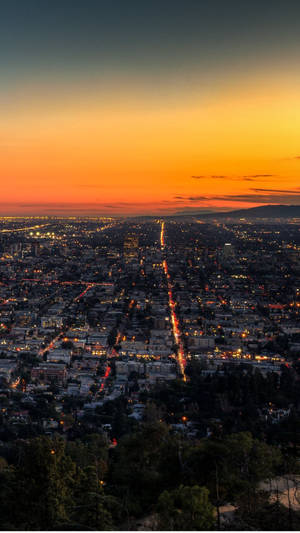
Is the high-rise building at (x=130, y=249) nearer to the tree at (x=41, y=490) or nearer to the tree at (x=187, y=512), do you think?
the tree at (x=41, y=490)

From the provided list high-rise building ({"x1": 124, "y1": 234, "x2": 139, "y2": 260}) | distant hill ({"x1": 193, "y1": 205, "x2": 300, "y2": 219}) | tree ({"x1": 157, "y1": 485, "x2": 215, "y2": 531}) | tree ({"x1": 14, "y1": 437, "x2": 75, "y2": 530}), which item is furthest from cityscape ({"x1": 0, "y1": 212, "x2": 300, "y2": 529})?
distant hill ({"x1": 193, "y1": 205, "x2": 300, "y2": 219})

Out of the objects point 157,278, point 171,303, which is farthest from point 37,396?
point 157,278

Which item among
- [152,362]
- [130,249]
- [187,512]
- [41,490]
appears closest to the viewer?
[187,512]

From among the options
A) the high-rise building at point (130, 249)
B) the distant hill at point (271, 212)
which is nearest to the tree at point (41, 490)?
the high-rise building at point (130, 249)

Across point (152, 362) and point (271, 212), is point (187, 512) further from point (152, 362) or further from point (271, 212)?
point (271, 212)

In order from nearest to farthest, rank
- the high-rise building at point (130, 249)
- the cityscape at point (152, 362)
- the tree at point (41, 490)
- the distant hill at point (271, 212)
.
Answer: the tree at point (41, 490) < the cityscape at point (152, 362) < the high-rise building at point (130, 249) < the distant hill at point (271, 212)

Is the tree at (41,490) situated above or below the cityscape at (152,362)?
above

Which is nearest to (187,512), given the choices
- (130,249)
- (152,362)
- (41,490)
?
(41,490)

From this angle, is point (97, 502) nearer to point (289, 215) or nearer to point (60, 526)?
point (60, 526)
